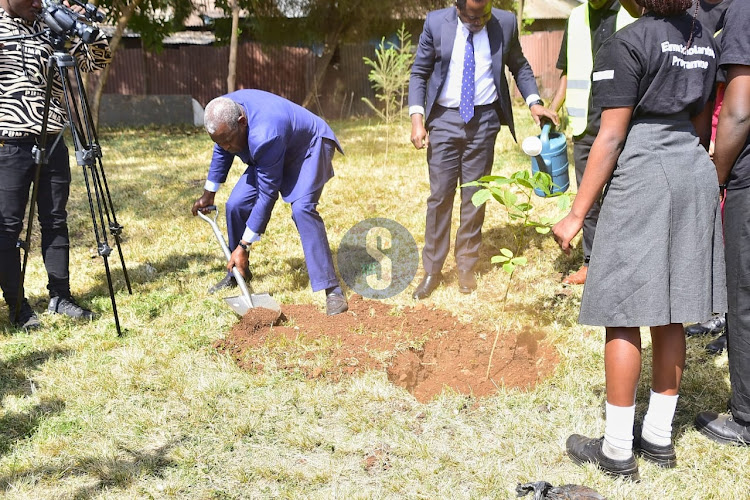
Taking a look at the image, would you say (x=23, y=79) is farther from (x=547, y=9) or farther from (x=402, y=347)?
(x=547, y=9)

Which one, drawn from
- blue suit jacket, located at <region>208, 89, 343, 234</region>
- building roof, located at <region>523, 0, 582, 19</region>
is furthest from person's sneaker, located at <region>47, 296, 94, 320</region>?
building roof, located at <region>523, 0, 582, 19</region>

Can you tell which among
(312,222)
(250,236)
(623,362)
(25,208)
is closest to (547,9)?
(312,222)

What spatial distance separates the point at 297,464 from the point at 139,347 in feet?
5.38

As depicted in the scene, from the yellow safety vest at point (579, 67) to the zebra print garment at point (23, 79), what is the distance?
3.24 meters

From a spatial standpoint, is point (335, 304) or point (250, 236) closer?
point (250, 236)

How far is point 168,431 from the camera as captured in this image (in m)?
3.18

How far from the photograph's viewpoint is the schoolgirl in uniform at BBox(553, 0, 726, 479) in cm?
230

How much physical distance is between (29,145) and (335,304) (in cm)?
221

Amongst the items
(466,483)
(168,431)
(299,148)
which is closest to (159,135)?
(299,148)

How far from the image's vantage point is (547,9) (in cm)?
2316

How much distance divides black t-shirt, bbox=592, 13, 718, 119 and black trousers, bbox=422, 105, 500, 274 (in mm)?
2169

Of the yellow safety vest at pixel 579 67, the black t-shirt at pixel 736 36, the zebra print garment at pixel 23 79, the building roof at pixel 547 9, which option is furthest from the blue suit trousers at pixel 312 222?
the building roof at pixel 547 9

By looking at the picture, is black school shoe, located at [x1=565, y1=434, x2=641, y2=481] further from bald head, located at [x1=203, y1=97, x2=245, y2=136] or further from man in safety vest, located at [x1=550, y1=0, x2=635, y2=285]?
bald head, located at [x1=203, y1=97, x2=245, y2=136]

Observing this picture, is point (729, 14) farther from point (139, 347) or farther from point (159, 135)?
point (159, 135)
